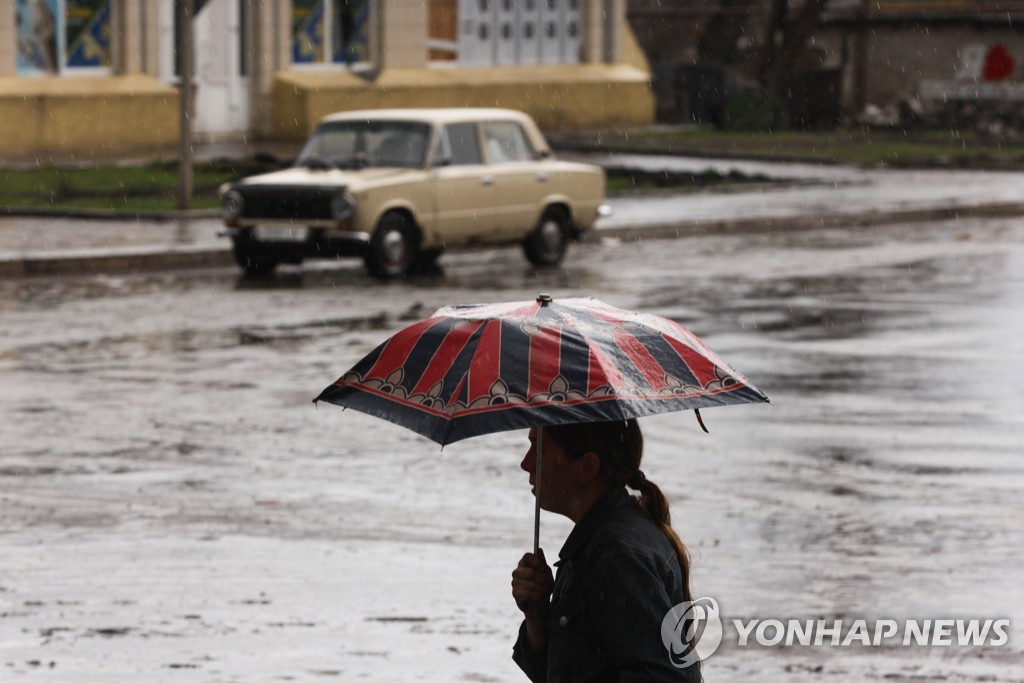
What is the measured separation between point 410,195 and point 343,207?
2.63 feet

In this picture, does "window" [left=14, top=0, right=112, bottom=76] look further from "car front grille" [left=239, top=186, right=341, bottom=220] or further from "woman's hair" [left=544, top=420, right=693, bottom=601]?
"woman's hair" [left=544, top=420, right=693, bottom=601]

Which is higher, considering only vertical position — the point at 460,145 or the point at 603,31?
the point at 603,31

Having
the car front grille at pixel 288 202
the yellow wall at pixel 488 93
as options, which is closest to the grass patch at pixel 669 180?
the yellow wall at pixel 488 93

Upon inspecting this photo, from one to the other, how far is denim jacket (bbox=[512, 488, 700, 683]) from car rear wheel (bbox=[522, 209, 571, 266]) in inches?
642

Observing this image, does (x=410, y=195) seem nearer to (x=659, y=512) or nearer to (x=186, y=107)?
(x=186, y=107)

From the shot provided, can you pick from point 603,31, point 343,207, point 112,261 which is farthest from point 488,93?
point 343,207

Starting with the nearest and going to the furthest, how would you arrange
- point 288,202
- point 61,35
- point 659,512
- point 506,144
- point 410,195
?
1. point 659,512
2. point 288,202
3. point 410,195
4. point 506,144
5. point 61,35

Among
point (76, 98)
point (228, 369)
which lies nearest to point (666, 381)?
point (228, 369)

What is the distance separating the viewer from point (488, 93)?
132 feet

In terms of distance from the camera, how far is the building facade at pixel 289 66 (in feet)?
106

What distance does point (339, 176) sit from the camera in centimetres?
1858

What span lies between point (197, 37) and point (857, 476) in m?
28.2

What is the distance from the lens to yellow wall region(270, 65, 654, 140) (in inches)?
1423

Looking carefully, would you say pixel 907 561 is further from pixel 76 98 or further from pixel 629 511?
pixel 76 98
